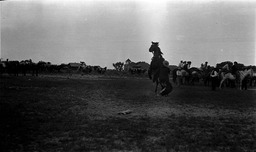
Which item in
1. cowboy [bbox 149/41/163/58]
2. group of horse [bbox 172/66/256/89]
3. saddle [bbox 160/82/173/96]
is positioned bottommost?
saddle [bbox 160/82/173/96]

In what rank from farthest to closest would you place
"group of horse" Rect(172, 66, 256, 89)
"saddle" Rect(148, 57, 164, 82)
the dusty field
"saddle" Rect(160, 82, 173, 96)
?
"group of horse" Rect(172, 66, 256, 89), "saddle" Rect(148, 57, 164, 82), "saddle" Rect(160, 82, 173, 96), the dusty field

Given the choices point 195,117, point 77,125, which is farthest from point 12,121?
point 195,117

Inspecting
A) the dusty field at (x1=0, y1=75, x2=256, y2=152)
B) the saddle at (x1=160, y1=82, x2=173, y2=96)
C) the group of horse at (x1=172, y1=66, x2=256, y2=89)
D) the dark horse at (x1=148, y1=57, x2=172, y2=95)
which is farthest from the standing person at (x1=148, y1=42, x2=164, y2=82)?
the group of horse at (x1=172, y1=66, x2=256, y2=89)

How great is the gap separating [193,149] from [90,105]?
5.67 m

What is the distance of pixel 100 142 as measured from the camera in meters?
5.26

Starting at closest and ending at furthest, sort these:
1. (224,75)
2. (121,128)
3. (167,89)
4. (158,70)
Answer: (121,128), (167,89), (158,70), (224,75)

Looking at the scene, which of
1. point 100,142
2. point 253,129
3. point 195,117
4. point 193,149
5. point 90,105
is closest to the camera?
point 193,149

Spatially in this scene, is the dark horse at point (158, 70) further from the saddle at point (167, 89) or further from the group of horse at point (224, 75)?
the group of horse at point (224, 75)

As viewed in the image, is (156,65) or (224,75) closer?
(156,65)

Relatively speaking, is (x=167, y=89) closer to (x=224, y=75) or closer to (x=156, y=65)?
(x=156, y=65)

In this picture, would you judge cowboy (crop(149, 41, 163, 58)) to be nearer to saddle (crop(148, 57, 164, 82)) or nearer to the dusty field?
saddle (crop(148, 57, 164, 82))

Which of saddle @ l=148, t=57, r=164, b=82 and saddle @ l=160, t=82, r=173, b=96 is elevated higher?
Result: saddle @ l=148, t=57, r=164, b=82

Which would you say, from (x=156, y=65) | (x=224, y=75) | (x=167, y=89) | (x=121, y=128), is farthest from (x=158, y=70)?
(x=224, y=75)

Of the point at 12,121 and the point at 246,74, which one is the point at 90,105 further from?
the point at 246,74
